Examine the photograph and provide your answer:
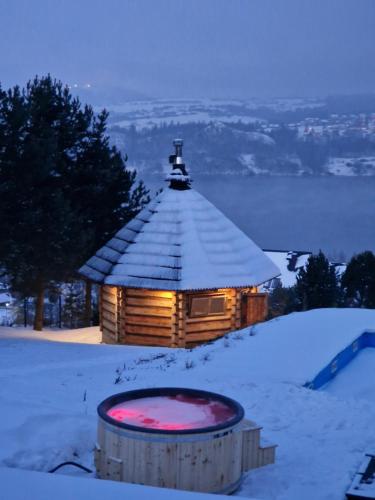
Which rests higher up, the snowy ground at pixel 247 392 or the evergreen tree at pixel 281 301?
the snowy ground at pixel 247 392

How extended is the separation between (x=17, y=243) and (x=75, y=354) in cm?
600

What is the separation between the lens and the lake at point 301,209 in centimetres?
5391

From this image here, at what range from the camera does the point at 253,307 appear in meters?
16.4

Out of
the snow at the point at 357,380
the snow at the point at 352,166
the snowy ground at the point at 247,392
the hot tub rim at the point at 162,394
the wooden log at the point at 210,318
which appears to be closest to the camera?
the hot tub rim at the point at 162,394

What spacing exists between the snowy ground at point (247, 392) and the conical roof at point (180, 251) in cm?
201

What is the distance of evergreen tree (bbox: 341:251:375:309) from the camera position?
81.0ft

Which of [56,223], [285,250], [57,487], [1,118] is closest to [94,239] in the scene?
[56,223]

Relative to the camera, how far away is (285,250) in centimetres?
5241

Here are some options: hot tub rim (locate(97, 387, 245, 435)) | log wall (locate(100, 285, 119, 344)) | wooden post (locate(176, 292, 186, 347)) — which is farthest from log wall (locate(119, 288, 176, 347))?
hot tub rim (locate(97, 387, 245, 435))

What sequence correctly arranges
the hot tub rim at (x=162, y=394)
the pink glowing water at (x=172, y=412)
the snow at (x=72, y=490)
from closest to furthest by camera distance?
the snow at (x=72, y=490), the hot tub rim at (x=162, y=394), the pink glowing water at (x=172, y=412)

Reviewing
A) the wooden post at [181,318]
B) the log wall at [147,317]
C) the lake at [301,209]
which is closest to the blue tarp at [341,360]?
the wooden post at [181,318]

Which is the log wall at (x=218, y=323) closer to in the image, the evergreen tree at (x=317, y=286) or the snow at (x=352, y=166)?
the evergreen tree at (x=317, y=286)

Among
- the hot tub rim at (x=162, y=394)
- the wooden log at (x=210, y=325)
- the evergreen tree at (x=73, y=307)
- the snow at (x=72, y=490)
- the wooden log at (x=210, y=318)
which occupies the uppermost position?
the hot tub rim at (x=162, y=394)

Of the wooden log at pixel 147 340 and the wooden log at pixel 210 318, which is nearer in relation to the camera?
the wooden log at pixel 210 318
